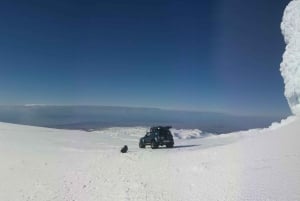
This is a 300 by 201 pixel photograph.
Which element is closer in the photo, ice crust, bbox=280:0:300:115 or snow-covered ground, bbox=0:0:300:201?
snow-covered ground, bbox=0:0:300:201

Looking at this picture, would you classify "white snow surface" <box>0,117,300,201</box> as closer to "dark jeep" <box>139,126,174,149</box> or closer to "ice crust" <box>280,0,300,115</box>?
"ice crust" <box>280,0,300,115</box>

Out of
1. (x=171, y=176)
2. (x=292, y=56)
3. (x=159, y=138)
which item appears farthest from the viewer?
(x=159, y=138)

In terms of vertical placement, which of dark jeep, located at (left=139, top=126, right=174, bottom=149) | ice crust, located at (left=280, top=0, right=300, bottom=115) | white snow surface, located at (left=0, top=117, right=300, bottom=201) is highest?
ice crust, located at (left=280, top=0, right=300, bottom=115)

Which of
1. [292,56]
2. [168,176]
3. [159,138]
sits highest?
[292,56]

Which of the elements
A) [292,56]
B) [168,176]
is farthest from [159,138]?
[168,176]

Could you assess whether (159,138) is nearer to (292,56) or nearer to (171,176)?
(292,56)

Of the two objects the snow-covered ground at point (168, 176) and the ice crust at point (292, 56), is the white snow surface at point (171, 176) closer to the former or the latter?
the snow-covered ground at point (168, 176)

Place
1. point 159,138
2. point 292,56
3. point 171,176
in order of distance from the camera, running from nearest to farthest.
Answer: point 171,176, point 292,56, point 159,138

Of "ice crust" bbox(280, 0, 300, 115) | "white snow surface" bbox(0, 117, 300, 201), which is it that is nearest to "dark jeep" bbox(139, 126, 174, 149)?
"white snow surface" bbox(0, 117, 300, 201)

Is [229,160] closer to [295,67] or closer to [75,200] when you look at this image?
[75,200]
